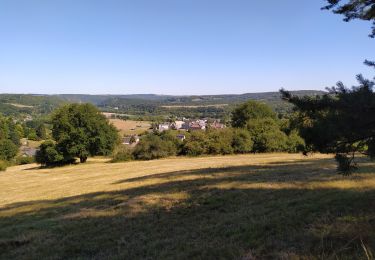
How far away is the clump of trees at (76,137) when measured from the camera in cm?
5695

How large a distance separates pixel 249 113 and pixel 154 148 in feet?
70.9

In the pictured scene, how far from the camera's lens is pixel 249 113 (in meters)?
69.9

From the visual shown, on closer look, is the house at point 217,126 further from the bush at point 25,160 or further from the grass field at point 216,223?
the grass field at point 216,223

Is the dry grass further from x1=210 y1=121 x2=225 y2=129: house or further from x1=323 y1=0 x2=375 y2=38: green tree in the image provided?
x1=323 y1=0 x2=375 y2=38: green tree

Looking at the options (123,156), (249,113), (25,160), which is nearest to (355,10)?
(123,156)

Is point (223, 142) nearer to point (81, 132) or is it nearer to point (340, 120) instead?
point (81, 132)

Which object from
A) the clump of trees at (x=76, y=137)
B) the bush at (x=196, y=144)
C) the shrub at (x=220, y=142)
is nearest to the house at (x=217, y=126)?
the bush at (x=196, y=144)

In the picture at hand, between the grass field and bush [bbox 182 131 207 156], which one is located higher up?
the grass field

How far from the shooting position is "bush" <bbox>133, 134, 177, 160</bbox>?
56.1 metres

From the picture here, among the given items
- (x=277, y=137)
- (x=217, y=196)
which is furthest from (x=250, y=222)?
(x=277, y=137)

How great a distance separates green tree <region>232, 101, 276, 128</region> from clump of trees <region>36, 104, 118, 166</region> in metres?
23.9

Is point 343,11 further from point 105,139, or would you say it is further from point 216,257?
point 105,139

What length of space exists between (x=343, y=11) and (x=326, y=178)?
7466mm

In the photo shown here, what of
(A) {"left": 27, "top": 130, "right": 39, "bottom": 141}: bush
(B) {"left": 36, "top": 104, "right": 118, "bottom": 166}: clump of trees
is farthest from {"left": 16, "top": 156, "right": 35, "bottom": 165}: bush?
(A) {"left": 27, "top": 130, "right": 39, "bottom": 141}: bush
